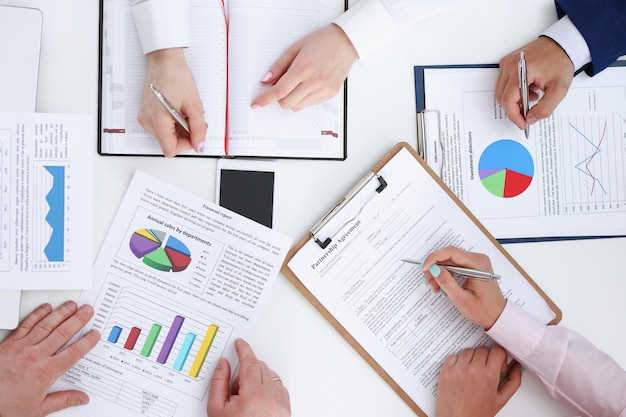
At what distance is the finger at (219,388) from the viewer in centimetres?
96

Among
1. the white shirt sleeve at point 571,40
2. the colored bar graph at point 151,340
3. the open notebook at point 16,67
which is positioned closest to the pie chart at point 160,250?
the colored bar graph at point 151,340

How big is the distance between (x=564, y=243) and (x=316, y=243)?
463 mm

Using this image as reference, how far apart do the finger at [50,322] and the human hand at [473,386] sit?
0.66 metres

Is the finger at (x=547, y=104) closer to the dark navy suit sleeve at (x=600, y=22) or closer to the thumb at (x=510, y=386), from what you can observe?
the dark navy suit sleeve at (x=600, y=22)

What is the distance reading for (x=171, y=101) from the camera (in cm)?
96

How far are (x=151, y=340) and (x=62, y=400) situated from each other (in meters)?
0.17

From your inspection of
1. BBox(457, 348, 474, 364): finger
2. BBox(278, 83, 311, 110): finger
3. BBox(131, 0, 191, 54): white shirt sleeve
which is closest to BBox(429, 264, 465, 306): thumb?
BBox(457, 348, 474, 364): finger

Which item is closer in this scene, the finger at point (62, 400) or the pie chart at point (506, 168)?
the finger at point (62, 400)

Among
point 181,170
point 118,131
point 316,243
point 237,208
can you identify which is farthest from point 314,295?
point 118,131

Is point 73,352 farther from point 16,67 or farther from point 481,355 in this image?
point 481,355

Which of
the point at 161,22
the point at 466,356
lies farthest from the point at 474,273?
the point at 161,22

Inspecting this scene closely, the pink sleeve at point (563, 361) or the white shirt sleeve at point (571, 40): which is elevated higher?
the white shirt sleeve at point (571, 40)

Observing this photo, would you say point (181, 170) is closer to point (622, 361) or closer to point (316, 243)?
point (316, 243)

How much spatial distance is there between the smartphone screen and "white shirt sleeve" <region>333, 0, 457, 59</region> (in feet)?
0.92
